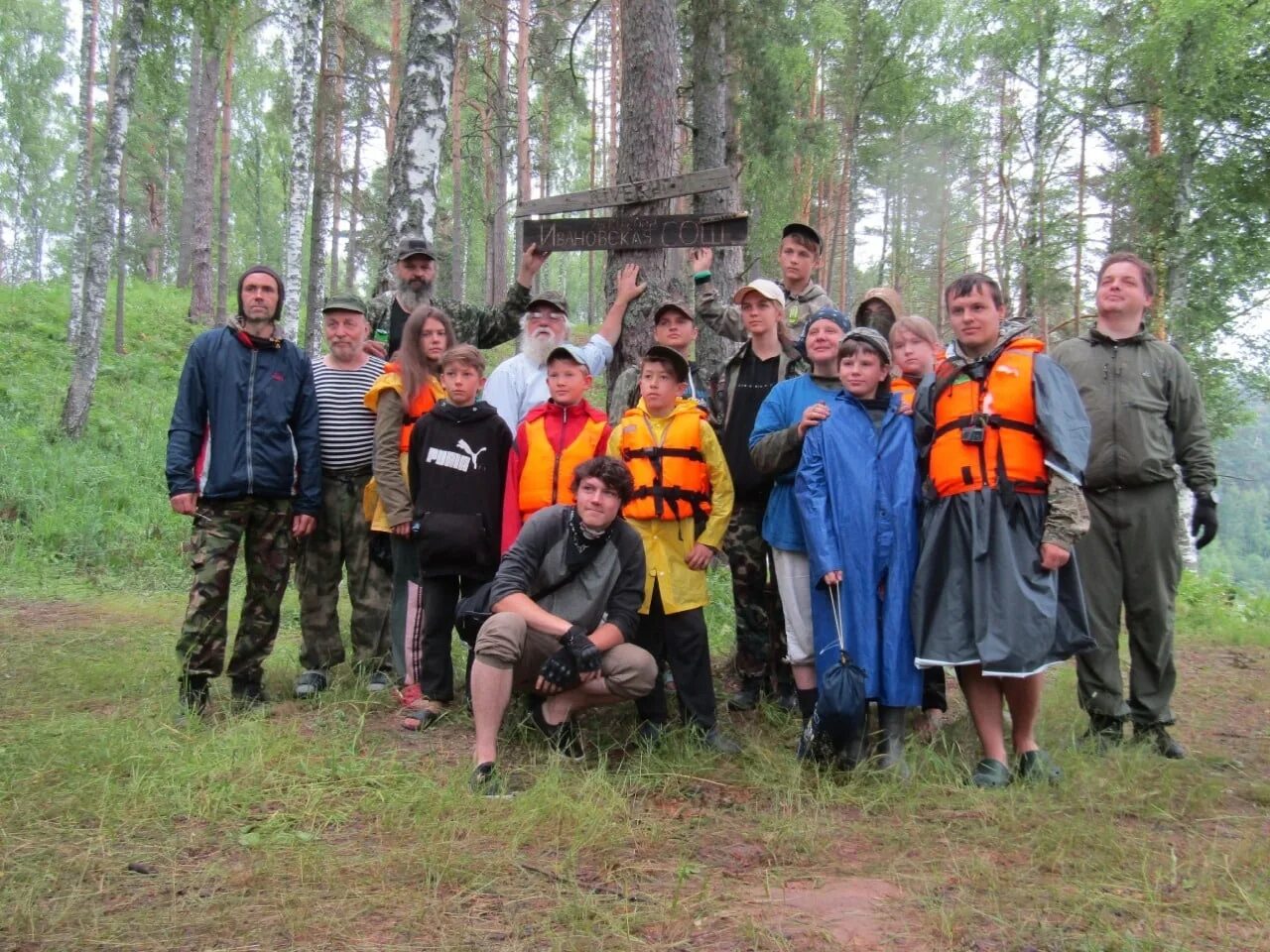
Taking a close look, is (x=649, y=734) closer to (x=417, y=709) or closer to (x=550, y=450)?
(x=417, y=709)

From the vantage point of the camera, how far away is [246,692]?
4645mm

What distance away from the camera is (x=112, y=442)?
11953mm

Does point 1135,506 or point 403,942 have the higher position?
point 1135,506

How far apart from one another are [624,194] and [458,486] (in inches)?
89.2

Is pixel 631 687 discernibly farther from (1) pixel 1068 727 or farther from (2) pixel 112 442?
(2) pixel 112 442

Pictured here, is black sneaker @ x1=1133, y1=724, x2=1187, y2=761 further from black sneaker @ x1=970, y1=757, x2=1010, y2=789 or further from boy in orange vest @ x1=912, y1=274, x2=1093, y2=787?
black sneaker @ x1=970, y1=757, x2=1010, y2=789

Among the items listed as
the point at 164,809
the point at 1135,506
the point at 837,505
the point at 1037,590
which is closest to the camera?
the point at 164,809

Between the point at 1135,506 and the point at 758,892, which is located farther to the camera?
the point at 1135,506

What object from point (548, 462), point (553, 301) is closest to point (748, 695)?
point (548, 462)

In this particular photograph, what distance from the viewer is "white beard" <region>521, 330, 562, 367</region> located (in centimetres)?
509

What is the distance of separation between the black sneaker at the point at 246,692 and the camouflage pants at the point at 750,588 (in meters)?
2.58

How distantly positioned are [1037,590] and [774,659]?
1.68 meters

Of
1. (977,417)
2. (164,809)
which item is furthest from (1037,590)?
(164,809)

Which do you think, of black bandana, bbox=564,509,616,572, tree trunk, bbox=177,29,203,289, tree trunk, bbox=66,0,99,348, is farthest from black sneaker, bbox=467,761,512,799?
tree trunk, bbox=177,29,203,289
